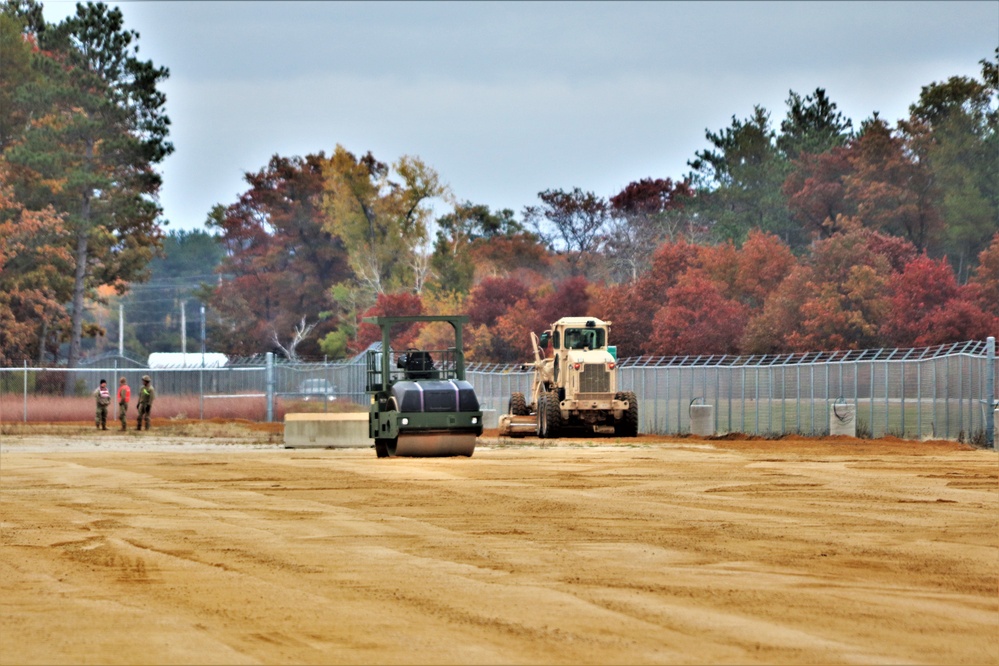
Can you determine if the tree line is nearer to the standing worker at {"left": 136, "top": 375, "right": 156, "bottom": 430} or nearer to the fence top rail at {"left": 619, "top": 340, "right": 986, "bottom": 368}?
the fence top rail at {"left": 619, "top": 340, "right": 986, "bottom": 368}

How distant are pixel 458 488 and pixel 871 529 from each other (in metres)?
7.97

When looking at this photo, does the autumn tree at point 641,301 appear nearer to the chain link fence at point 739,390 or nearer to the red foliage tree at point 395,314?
the chain link fence at point 739,390

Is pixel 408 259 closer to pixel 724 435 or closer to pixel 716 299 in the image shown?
pixel 716 299

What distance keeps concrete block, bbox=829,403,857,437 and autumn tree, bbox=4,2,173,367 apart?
36467 millimetres

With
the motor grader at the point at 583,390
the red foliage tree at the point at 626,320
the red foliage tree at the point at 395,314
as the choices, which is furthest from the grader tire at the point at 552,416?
the red foliage tree at the point at 395,314

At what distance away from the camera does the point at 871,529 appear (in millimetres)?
17922

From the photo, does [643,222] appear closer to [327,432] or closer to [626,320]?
[626,320]

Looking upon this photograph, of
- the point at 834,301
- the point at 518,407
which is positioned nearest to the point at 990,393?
the point at 518,407

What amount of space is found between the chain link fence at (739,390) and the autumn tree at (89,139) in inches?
348

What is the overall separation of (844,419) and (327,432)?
13332 mm

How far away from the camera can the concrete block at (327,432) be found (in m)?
37.9

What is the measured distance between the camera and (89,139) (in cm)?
7012

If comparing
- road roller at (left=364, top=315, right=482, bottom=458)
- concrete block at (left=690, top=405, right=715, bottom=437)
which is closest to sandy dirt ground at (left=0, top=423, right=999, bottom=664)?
road roller at (left=364, top=315, right=482, bottom=458)

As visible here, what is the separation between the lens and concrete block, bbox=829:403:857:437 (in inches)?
1622
